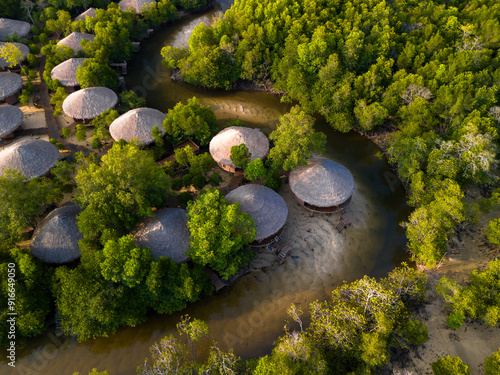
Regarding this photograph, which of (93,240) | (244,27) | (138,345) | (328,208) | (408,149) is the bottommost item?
(138,345)

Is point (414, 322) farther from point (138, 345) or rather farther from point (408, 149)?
point (138, 345)

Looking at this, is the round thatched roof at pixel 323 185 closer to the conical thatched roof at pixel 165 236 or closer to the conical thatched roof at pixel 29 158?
the conical thatched roof at pixel 165 236

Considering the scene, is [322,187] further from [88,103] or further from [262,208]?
[88,103]

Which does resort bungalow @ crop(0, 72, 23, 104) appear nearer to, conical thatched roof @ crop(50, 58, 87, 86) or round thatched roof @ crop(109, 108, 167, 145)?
conical thatched roof @ crop(50, 58, 87, 86)

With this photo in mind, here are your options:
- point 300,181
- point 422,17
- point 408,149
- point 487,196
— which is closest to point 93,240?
point 300,181

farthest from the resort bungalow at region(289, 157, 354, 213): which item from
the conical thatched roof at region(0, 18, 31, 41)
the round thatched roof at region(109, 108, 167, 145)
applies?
the conical thatched roof at region(0, 18, 31, 41)

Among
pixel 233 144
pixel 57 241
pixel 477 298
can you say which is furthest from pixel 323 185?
pixel 57 241
